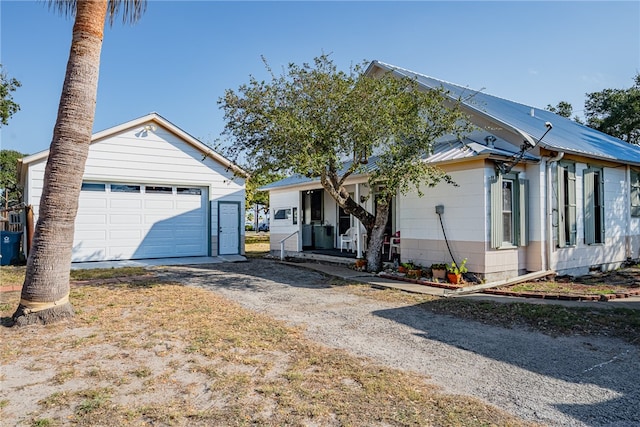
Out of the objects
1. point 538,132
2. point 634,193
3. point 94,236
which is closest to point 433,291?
point 538,132

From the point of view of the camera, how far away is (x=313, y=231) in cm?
1564

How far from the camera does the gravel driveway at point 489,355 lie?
3270 millimetres

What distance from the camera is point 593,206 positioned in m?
10.7

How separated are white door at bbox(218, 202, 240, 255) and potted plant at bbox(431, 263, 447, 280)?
8.29 meters

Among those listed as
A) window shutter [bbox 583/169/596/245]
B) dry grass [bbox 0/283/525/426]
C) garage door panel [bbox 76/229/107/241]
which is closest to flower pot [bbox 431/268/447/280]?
window shutter [bbox 583/169/596/245]

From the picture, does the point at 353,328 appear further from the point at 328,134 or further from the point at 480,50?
the point at 480,50

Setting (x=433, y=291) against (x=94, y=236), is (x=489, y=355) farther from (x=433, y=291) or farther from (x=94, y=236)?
(x=94, y=236)

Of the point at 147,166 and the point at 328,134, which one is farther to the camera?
the point at 147,166

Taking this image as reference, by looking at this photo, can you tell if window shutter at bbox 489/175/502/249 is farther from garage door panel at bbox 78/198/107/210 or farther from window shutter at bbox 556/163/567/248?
garage door panel at bbox 78/198/107/210

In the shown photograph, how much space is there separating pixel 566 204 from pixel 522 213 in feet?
5.09

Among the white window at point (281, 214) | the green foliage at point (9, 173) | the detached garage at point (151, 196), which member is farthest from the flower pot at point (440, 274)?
the green foliage at point (9, 173)

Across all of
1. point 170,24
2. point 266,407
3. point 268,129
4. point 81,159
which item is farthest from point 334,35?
point 266,407

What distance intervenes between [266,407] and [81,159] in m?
4.61

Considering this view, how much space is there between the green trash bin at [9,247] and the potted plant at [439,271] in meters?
12.6
